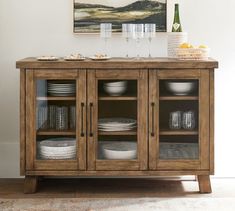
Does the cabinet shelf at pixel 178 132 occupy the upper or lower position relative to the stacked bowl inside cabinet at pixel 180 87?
lower

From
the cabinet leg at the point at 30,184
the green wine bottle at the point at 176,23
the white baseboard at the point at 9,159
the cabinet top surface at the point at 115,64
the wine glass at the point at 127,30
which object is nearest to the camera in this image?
the cabinet top surface at the point at 115,64

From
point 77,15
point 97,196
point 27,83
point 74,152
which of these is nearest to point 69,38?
point 77,15

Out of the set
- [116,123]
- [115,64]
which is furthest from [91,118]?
[115,64]

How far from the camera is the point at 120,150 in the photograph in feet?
13.2

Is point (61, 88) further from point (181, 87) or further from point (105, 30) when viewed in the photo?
point (181, 87)

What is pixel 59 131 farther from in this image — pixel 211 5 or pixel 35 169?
pixel 211 5

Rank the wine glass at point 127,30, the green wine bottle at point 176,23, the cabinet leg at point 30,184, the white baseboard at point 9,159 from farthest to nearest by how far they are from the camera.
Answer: the white baseboard at point 9,159
the green wine bottle at point 176,23
the wine glass at point 127,30
the cabinet leg at point 30,184

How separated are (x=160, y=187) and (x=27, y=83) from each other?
3.81 ft

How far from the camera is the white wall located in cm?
443

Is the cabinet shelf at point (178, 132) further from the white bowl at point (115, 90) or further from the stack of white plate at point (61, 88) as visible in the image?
the stack of white plate at point (61, 88)

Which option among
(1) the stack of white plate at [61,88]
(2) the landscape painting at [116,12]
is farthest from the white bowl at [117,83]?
(2) the landscape painting at [116,12]

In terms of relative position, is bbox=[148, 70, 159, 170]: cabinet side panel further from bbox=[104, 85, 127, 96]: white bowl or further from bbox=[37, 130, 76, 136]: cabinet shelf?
bbox=[37, 130, 76, 136]: cabinet shelf

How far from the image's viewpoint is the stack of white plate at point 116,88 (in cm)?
400

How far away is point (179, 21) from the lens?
172 inches
